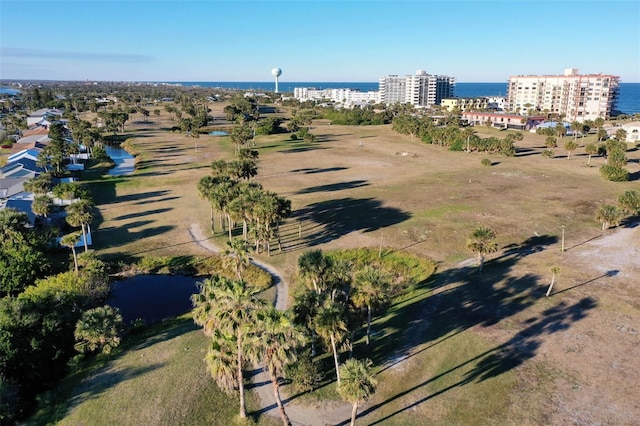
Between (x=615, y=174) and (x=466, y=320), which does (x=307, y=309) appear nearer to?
(x=466, y=320)

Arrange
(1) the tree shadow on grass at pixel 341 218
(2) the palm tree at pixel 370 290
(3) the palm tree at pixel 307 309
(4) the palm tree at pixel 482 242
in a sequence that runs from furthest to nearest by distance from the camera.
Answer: (1) the tree shadow on grass at pixel 341 218, (4) the palm tree at pixel 482 242, (2) the palm tree at pixel 370 290, (3) the palm tree at pixel 307 309

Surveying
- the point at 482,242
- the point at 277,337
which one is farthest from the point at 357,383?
the point at 482,242

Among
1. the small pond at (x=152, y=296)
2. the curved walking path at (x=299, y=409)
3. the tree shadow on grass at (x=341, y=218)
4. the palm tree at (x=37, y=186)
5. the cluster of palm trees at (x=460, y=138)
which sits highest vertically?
the cluster of palm trees at (x=460, y=138)

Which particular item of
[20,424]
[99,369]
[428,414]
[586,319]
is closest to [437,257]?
[586,319]

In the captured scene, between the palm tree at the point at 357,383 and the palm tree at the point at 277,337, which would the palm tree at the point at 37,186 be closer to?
the palm tree at the point at 277,337

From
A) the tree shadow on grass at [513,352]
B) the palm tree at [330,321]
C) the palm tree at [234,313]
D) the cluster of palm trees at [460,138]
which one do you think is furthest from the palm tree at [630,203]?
the palm tree at [234,313]

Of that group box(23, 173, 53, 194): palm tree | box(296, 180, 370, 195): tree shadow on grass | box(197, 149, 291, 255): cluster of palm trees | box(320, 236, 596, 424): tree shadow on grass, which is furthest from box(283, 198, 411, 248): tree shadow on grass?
box(23, 173, 53, 194): palm tree
